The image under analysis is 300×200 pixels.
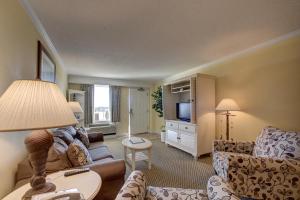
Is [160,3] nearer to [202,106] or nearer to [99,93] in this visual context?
[202,106]

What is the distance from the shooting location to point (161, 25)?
83.7 inches

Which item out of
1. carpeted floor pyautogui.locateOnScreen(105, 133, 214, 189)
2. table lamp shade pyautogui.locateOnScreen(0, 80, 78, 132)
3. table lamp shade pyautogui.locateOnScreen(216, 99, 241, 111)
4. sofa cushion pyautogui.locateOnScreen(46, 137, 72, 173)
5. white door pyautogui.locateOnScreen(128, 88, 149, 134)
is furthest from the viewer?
white door pyautogui.locateOnScreen(128, 88, 149, 134)

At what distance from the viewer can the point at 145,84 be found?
669cm

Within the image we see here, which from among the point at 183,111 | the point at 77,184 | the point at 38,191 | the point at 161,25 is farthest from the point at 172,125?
the point at 38,191

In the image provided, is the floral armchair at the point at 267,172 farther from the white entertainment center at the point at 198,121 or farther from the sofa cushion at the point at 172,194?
the white entertainment center at the point at 198,121

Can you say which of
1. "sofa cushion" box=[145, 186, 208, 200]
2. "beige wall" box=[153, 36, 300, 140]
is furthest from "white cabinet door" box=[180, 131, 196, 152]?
"sofa cushion" box=[145, 186, 208, 200]

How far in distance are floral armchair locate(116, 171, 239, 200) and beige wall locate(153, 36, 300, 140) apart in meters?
2.08

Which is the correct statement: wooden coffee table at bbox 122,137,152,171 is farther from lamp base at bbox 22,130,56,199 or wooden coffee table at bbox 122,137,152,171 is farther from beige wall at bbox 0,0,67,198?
lamp base at bbox 22,130,56,199

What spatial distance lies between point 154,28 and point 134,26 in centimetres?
28

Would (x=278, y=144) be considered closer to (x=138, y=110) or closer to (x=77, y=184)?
(x=77, y=184)

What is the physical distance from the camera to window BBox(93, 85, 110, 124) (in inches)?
231

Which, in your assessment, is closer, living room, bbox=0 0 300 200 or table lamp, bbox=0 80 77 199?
table lamp, bbox=0 80 77 199

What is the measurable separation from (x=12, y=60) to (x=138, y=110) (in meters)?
5.38

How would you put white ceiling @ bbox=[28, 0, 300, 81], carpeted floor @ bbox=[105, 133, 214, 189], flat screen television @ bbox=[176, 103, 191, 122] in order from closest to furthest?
white ceiling @ bbox=[28, 0, 300, 81], carpeted floor @ bbox=[105, 133, 214, 189], flat screen television @ bbox=[176, 103, 191, 122]
